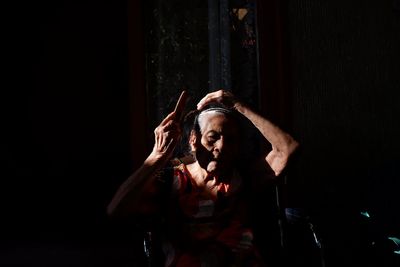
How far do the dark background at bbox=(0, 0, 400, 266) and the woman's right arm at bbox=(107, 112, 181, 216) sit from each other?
0.75 meters

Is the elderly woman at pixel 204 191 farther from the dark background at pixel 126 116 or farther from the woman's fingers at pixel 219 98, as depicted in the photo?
the dark background at pixel 126 116

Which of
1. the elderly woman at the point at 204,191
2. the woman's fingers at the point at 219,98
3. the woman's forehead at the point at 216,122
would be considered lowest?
the elderly woman at the point at 204,191

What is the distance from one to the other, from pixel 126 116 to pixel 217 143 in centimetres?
184

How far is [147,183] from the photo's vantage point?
6.04 feet

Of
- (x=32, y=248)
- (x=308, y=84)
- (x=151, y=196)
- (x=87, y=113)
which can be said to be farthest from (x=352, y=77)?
(x=32, y=248)

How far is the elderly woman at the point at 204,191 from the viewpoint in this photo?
186 centimetres

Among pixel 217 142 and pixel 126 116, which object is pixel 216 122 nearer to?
pixel 217 142

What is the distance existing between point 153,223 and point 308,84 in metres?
1.38

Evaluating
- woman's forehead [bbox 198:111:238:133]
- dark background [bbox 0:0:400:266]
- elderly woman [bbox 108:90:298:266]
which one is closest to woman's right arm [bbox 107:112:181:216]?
elderly woman [bbox 108:90:298:266]

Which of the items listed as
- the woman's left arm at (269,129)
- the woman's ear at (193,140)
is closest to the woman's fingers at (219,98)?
the woman's left arm at (269,129)

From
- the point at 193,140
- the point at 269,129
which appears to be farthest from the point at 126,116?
the point at 269,129

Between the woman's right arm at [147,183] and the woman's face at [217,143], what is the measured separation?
0.11m

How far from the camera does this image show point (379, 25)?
2.89 m

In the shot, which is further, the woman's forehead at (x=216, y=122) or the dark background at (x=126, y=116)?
the dark background at (x=126, y=116)
